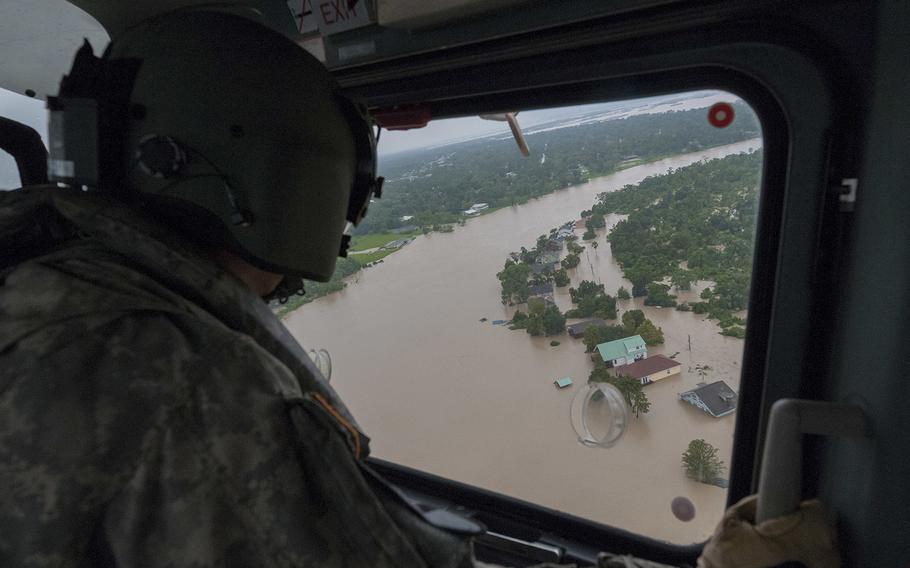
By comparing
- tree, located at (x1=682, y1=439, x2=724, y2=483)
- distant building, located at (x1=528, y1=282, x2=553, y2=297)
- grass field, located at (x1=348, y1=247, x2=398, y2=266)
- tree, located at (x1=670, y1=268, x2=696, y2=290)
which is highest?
tree, located at (x1=670, y1=268, x2=696, y2=290)

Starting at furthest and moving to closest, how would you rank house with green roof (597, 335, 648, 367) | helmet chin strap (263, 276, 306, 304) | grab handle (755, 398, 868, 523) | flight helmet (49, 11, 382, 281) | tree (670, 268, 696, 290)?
house with green roof (597, 335, 648, 367) < tree (670, 268, 696, 290) < helmet chin strap (263, 276, 306, 304) < grab handle (755, 398, 868, 523) < flight helmet (49, 11, 382, 281)

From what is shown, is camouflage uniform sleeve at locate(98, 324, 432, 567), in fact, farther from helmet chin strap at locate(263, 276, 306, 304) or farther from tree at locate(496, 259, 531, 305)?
tree at locate(496, 259, 531, 305)

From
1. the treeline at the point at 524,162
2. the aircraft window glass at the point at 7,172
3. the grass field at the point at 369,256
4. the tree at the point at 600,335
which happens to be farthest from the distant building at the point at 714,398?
the aircraft window glass at the point at 7,172

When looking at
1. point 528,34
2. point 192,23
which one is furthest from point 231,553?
point 528,34

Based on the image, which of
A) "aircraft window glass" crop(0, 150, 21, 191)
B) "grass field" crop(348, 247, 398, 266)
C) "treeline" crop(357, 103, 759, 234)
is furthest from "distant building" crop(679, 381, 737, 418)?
"aircraft window glass" crop(0, 150, 21, 191)

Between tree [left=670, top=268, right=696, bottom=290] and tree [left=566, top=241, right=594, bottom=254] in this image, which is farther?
tree [left=566, top=241, right=594, bottom=254]

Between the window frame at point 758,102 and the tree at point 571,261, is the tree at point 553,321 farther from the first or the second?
the window frame at point 758,102

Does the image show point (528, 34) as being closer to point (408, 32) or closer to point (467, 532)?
point (408, 32)
